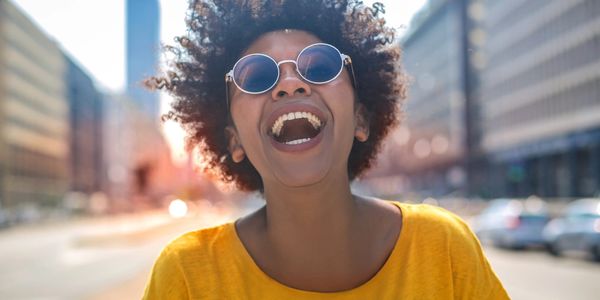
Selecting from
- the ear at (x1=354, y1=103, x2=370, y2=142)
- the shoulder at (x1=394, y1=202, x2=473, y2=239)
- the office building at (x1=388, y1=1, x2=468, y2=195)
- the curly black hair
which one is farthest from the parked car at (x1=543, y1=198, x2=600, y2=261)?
the office building at (x1=388, y1=1, x2=468, y2=195)

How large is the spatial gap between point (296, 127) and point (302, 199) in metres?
0.22

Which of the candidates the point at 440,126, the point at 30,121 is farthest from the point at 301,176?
the point at 440,126

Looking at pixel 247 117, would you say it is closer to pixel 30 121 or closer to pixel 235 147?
pixel 235 147

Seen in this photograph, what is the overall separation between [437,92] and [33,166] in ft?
153

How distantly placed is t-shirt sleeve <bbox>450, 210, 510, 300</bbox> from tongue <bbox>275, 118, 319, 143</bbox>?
52 centimetres

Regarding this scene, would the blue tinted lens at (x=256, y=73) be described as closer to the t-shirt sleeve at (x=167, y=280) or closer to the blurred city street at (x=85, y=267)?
the t-shirt sleeve at (x=167, y=280)

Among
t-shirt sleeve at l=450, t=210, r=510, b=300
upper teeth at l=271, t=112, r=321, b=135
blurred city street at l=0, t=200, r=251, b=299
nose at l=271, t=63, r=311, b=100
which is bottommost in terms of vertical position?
blurred city street at l=0, t=200, r=251, b=299

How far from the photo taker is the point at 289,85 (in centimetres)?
228

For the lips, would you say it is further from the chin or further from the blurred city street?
the blurred city street

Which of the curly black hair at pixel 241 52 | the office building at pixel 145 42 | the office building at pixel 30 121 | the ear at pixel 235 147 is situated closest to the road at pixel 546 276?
the office building at pixel 145 42

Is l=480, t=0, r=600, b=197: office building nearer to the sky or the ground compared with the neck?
nearer to the sky

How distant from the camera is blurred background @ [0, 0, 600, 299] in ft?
40.0

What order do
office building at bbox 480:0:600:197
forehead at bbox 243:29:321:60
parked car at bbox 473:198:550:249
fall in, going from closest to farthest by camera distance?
forehead at bbox 243:29:321:60 → parked car at bbox 473:198:550:249 → office building at bbox 480:0:600:197

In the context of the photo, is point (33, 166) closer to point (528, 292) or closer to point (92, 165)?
point (92, 165)
